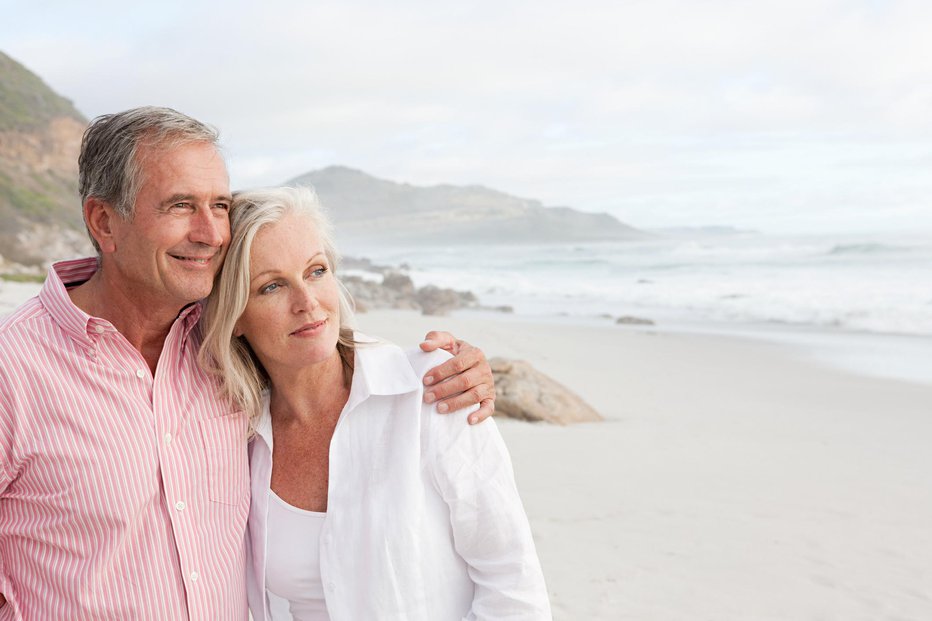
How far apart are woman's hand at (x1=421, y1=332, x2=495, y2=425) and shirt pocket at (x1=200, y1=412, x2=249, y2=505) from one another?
2.07 ft

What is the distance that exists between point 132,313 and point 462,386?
3.43 ft

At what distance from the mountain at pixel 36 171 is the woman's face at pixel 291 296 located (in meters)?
19.5

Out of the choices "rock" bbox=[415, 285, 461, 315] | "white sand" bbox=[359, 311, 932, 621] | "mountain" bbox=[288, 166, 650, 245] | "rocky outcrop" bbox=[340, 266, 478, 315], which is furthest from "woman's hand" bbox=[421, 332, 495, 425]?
"mountain" bbox=[288, 166, 650, 245]

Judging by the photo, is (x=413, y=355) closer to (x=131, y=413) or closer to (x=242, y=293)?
(x=242, y=293)

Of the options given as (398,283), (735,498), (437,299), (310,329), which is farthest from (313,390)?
(398,283)

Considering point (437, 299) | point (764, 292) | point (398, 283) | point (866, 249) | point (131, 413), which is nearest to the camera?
point (131, 413)

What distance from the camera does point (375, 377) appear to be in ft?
8.94

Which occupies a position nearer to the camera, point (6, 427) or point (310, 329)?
point (6, 427)

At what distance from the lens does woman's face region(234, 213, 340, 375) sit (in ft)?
8.93

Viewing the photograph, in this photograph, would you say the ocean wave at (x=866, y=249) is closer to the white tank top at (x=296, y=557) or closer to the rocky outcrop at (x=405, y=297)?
the rocky outcrop at (x=405, y=297)

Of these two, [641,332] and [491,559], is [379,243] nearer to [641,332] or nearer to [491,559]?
[641,332]

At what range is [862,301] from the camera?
19828 millimetres

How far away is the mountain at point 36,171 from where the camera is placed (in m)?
23.6

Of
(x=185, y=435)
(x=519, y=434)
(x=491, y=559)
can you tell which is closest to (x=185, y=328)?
(x=185, y=435)
